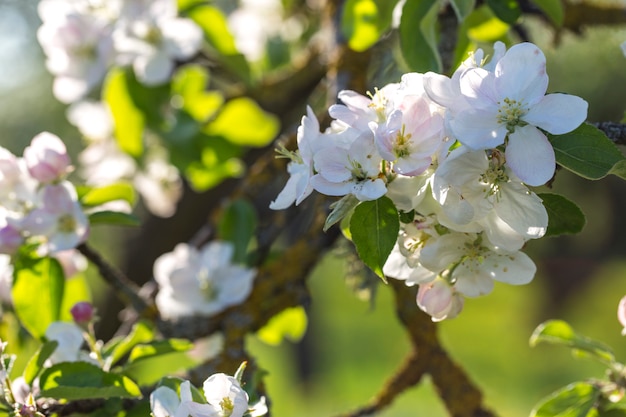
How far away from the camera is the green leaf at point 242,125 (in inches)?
67.0

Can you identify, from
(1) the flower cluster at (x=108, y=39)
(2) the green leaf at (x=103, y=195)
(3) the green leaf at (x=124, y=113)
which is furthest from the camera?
(3) the green leaf at (x=124, y=113)

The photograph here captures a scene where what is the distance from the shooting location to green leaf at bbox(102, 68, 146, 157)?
5.32 ft

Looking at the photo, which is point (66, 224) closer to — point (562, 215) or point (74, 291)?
point (74, 291)

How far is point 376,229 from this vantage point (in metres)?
0.73

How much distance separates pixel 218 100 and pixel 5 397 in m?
1.01

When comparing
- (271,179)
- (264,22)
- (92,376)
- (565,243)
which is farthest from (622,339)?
(92,376)

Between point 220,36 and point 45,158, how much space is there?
676mm

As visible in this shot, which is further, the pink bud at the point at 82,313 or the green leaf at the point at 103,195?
the green leaf at the point at 103,195

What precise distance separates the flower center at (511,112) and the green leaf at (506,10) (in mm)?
406

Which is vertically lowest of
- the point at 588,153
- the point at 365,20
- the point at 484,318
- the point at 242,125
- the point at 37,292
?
the point at 484,318

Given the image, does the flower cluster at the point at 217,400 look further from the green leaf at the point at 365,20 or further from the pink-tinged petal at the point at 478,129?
the green leaf at the point at 365,20

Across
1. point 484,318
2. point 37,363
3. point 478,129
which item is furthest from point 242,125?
point 484,318

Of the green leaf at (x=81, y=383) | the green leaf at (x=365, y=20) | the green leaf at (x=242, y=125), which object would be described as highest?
the green leaf at (x=365, y=20)

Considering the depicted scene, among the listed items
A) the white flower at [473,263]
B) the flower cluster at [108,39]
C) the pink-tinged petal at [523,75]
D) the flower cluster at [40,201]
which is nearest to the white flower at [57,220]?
the flower cluster at [40,201]
